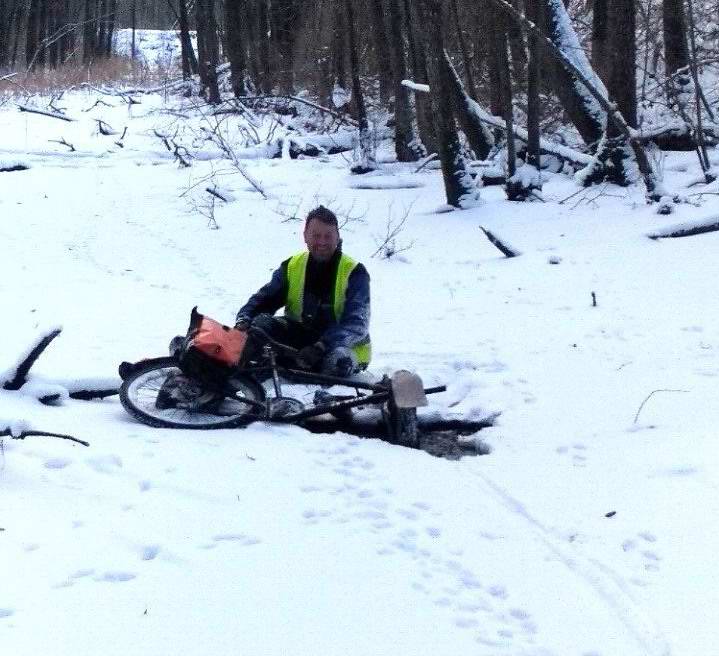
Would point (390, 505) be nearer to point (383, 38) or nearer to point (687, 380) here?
point (687, 380)

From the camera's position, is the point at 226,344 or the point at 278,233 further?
the point at 278,233

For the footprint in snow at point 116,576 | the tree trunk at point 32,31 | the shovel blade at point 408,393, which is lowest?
the footprint in snow at point 116,576

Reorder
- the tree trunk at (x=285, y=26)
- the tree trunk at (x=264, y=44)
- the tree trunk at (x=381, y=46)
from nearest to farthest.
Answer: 1. the tree trunk at (x=381, y=46)
2. the tree trunk at (x=264, y=44)
3. the tree trunk at (x=285, y=26)

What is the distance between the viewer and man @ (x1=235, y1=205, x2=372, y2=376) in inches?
217

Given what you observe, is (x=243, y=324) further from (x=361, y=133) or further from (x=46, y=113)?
(x=46, y=113)

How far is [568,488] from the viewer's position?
14.2 ft

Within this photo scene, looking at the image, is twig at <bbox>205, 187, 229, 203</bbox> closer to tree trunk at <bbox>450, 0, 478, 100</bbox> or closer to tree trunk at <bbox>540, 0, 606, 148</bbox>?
tree trunk at <bbox>450, 0, 478, 100</bbox>

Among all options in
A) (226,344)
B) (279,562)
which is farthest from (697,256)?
(279,562)

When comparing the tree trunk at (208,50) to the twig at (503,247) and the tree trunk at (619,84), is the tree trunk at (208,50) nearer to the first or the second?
the tree trunk at (619,84)

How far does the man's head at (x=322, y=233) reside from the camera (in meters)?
5.52

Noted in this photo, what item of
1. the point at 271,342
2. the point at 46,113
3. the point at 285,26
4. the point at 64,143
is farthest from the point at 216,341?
the point at 285,26

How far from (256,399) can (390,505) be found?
1.41 metres

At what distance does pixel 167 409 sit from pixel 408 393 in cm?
127

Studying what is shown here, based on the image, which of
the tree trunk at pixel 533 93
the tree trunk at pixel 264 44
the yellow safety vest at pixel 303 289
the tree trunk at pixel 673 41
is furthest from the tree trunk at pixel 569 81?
the tree trunk at pixel 264 44
